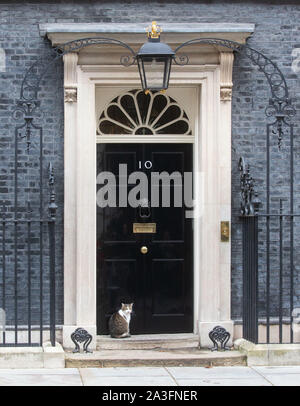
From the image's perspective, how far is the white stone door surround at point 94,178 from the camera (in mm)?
10016

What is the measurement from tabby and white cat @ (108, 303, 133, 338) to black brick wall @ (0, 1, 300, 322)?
645 millimetres

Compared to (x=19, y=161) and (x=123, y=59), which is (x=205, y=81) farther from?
(x=19, y=161)

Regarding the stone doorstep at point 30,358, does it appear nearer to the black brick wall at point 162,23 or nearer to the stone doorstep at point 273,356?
the black brick wall at point 162,23

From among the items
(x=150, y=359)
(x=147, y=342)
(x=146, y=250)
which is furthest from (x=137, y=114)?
(x=150, y=359)

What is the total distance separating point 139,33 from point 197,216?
7.32ft

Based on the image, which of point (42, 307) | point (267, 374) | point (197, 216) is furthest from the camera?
point (197, 216)

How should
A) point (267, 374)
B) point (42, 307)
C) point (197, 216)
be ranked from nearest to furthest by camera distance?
1. point (267, 374)
2. point (42, 307)
3. point (197, 216)

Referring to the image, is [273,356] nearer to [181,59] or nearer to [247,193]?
[247,193]

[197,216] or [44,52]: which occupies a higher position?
[44,52]

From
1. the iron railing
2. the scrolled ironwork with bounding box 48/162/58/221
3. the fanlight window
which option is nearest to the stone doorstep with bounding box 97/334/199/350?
the iron railing

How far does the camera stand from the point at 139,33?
9828 mm

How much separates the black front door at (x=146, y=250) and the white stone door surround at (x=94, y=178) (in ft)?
1.12

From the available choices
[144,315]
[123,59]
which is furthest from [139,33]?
[144,315]

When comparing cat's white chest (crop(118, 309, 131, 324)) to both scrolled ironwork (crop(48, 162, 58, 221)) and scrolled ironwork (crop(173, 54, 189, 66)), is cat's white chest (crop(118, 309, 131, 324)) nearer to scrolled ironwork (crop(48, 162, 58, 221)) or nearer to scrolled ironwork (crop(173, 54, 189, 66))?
scrolled ironwork (crop(48, 162, 58, 221))
